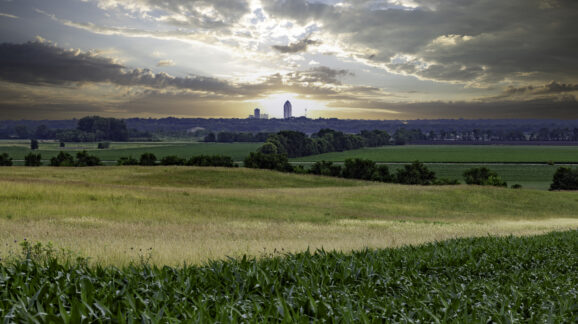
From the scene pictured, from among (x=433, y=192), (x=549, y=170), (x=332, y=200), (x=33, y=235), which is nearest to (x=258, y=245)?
(x=33, y=235)

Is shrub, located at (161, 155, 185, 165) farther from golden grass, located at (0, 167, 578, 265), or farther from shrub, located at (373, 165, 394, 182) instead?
shrub, located at (373, 165, 394, 182)

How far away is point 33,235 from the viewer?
16.8 meters

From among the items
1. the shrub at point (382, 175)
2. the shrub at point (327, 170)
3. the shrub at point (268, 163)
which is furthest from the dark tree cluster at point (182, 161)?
the shrub at point (382, 175)

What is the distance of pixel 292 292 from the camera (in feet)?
22.1

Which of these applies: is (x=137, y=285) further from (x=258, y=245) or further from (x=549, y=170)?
(x=549, y=170)

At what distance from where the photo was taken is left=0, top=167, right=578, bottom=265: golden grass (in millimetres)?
15959

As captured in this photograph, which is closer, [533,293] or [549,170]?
[533,293]

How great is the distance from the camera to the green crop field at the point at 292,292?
5.18m

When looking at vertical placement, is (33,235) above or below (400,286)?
below

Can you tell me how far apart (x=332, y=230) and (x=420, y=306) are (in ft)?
62.6

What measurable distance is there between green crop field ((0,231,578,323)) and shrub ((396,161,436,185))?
90271mm

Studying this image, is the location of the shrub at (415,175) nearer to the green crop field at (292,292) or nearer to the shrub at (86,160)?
the shrub at (86,160)

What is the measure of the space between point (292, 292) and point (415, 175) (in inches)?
3845

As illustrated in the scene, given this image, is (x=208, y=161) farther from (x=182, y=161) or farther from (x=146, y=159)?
(x=146, y=159)
